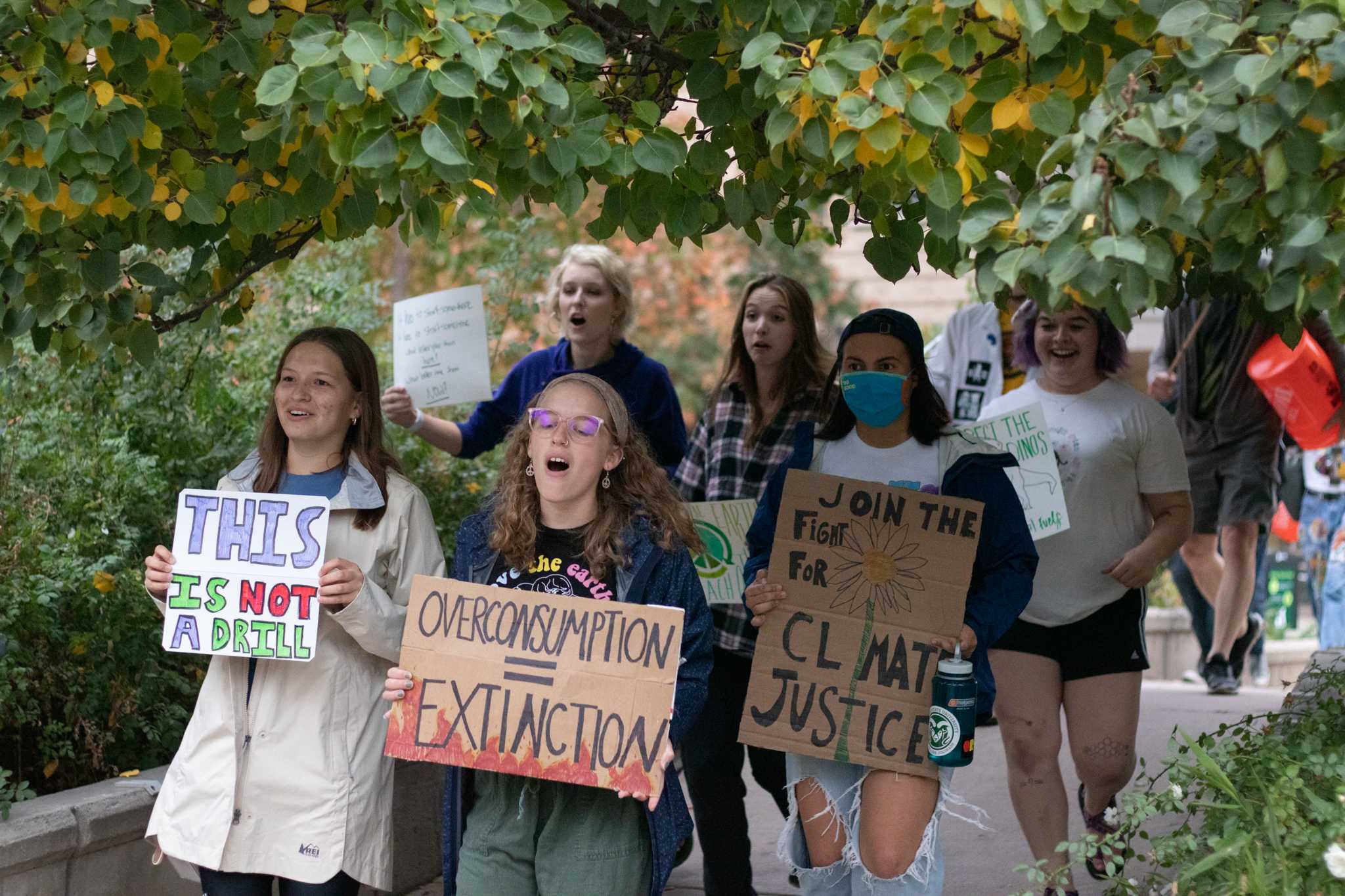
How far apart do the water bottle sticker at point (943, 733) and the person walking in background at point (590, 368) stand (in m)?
1.96

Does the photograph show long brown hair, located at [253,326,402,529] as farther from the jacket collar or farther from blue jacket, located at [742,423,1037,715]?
blue jacket, located at [742,423,1037,715]

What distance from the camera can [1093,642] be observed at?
4953mm

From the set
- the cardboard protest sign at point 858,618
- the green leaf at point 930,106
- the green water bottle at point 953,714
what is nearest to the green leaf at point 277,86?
the green leaf at point 930,106

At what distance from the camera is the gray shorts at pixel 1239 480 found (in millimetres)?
7961

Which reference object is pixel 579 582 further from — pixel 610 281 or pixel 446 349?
pixel 446 349

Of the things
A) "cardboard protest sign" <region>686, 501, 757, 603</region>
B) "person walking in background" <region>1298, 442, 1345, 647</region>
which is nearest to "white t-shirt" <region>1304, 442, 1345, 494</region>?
"person walking in background" <region>1298, 442, 1345, 647</region>

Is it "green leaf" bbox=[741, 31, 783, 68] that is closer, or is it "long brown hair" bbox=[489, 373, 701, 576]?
"green leaf" bbox=[741, 31, 783, 68]

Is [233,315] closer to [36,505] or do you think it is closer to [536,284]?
[36,505]

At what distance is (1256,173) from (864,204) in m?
1.15

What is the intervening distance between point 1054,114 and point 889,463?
1662 mm

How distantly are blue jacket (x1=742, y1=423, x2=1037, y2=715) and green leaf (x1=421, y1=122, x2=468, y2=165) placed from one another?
5.63 ft

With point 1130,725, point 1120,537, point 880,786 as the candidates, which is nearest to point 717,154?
point 880,786

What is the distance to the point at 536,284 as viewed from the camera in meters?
8.93

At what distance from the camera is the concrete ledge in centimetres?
406
